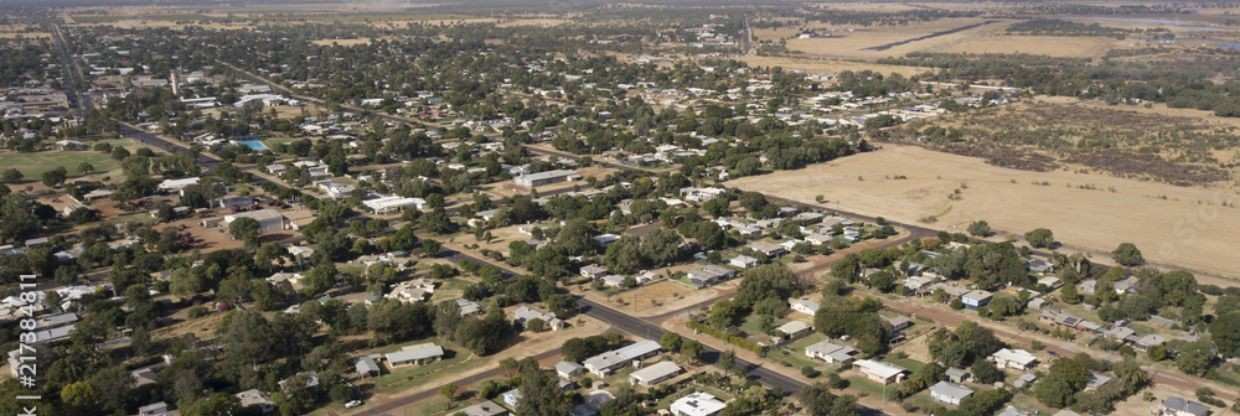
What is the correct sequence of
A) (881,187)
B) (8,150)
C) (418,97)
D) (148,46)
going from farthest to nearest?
1. (148,46)
2. (418,97)
3. (8,150)
4. (881,187)

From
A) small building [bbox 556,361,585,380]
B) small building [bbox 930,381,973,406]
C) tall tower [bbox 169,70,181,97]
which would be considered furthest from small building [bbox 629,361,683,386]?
tall tower [bbox 169,70,181,97]

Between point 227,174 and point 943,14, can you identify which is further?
point 943,14

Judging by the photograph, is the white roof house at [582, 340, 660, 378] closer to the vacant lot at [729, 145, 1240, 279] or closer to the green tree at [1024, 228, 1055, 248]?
the green tree at [1024, 228, 1055, 248]

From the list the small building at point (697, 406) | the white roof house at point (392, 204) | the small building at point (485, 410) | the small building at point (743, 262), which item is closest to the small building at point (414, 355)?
the small building at point (485, 410)

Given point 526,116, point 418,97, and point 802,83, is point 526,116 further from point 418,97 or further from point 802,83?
point 802,83

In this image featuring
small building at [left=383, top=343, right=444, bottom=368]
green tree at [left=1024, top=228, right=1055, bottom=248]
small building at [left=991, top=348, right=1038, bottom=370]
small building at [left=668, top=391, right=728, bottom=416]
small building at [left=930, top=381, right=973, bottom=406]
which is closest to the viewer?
small building at [left=668, top=391, right=728, bottom=416]

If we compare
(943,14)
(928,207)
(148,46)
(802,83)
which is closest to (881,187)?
(928,207)
